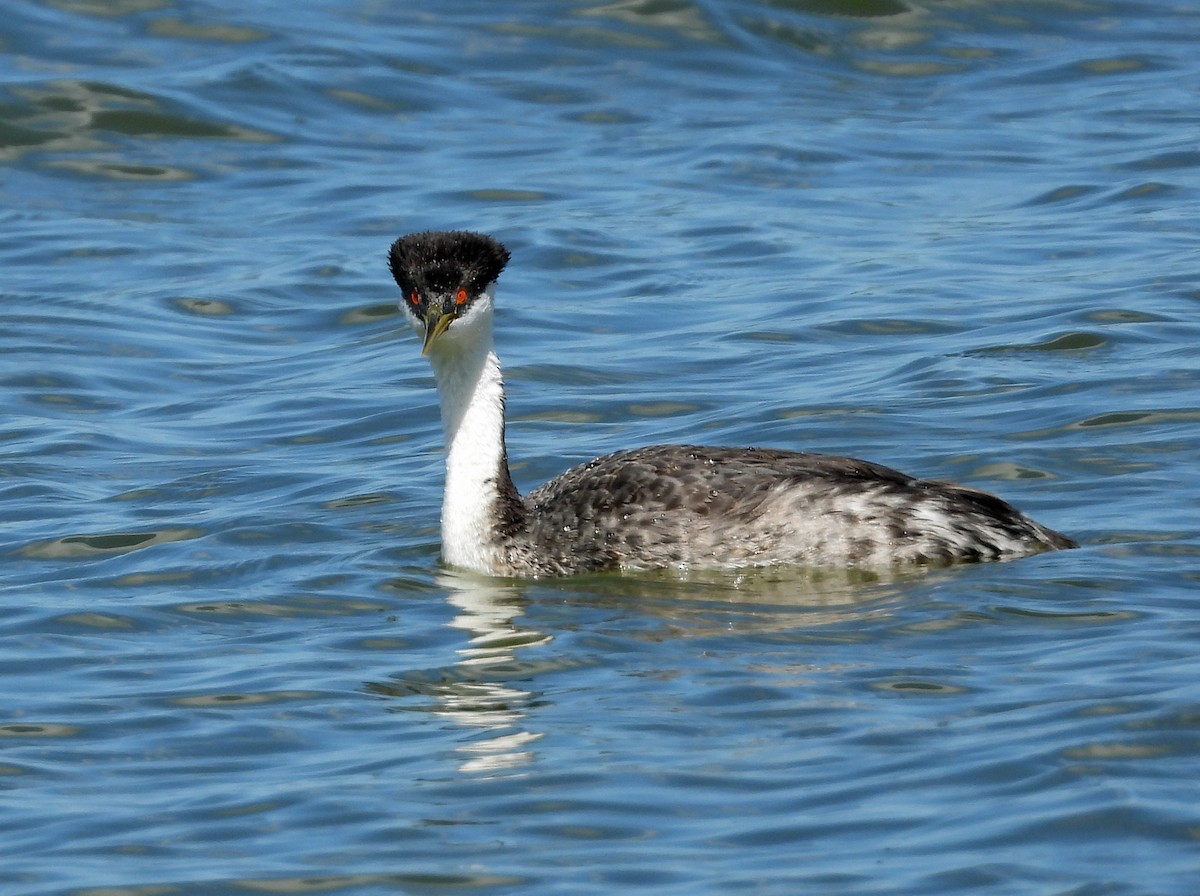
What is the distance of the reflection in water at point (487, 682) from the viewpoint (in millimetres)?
8195

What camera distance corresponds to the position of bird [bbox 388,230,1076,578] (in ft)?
34.2

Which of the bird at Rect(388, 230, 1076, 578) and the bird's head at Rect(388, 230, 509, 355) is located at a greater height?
the bird's head at Rect(388, 230, 509, 355)

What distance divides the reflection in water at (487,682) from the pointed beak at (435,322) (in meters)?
1.22

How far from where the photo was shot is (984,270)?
17312 millimetres

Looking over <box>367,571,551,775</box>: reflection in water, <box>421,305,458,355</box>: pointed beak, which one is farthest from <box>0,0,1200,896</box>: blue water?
<box>421,305,458,355</box>: pointed beak

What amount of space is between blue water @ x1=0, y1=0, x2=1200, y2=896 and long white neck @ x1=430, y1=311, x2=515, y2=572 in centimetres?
21

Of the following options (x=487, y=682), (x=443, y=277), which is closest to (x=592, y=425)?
(x=443, y=277)

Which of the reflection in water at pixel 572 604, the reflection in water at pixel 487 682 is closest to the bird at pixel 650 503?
the reflection in water at pixel 572 604

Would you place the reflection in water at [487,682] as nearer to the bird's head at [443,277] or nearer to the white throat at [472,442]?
the white throat at [472,442]

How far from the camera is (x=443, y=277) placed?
1077 centimetres

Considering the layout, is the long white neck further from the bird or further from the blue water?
the blue water

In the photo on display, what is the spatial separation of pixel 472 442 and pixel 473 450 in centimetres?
4

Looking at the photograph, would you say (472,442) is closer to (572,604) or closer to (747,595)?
(572,604)

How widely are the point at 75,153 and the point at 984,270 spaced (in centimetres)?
924
